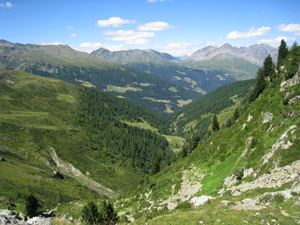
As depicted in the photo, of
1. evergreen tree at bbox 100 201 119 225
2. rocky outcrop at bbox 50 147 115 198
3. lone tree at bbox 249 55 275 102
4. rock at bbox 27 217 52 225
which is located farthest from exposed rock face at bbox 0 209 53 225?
lone tree at bbox 249 55 275 102

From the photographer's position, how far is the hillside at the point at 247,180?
1994 cm

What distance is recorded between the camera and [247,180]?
30844mm

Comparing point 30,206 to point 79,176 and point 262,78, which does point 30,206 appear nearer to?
point 79,176

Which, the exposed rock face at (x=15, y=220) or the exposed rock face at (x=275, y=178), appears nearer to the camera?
the exposed rock face at (x=275, y=178)

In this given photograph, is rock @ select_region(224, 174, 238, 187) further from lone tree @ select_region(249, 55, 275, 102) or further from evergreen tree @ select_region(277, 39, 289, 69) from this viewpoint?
evergreen tree @ select_region(277, 39, 289, 69)

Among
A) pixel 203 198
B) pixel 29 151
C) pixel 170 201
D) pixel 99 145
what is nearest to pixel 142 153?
pixel 99 145

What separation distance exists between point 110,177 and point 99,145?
145ft

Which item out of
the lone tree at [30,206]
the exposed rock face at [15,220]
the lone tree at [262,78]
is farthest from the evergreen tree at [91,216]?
the lone tree at [262,78]

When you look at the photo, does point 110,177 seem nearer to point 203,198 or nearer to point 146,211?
point 146,211

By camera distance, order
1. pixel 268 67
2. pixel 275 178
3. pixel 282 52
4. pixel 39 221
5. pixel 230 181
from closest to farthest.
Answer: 1. pixel 275 178
2. pixel 230 181
3. pixel 39 221
4. pixel 282 52
5. pixel 268 67

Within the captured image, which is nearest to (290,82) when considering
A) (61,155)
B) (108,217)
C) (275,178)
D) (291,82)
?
(291,82)

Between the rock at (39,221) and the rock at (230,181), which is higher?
the rock at (230,181)

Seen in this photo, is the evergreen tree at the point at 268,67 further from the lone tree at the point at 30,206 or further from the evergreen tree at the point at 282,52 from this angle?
the lone tree at the point at 30,206

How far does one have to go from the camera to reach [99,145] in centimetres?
15725
